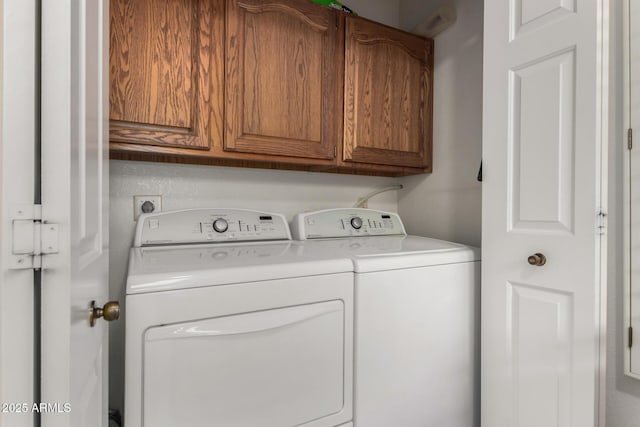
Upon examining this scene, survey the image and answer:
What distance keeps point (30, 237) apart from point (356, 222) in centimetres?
151

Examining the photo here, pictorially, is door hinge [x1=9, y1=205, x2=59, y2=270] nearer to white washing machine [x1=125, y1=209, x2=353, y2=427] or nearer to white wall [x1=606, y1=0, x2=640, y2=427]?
white washing machine [x1=125, y1=209, x2=353, y2=427]

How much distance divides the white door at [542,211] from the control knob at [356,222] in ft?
2.23

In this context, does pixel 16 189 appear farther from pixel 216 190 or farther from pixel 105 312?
pixel 216 190

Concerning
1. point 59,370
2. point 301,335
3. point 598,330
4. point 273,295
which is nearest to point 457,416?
point 598,330

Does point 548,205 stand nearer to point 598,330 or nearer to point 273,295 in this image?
point 598,330

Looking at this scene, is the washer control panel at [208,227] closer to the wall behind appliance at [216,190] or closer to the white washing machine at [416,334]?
the wall behind appliance at [216,190]

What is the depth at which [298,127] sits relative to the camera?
59.7 inches

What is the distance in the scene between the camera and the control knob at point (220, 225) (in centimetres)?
147

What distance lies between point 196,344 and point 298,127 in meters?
1.05

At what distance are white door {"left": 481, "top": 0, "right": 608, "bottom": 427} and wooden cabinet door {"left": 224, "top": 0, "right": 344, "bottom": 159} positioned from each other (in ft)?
2.34

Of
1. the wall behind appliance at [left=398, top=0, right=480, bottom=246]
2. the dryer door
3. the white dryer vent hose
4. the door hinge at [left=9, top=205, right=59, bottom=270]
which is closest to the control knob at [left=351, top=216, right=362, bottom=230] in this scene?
the wall behind appliance at [left=398, top=0, right=480, bottom=246]

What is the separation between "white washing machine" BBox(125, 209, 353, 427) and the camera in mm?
816

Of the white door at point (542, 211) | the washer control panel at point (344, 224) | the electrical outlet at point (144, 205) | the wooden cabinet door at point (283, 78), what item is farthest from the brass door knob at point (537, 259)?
the electrical outlet at point (144, 205)

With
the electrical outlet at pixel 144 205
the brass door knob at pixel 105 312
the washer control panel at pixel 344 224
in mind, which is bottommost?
the brass door knob at pixel 105 312
